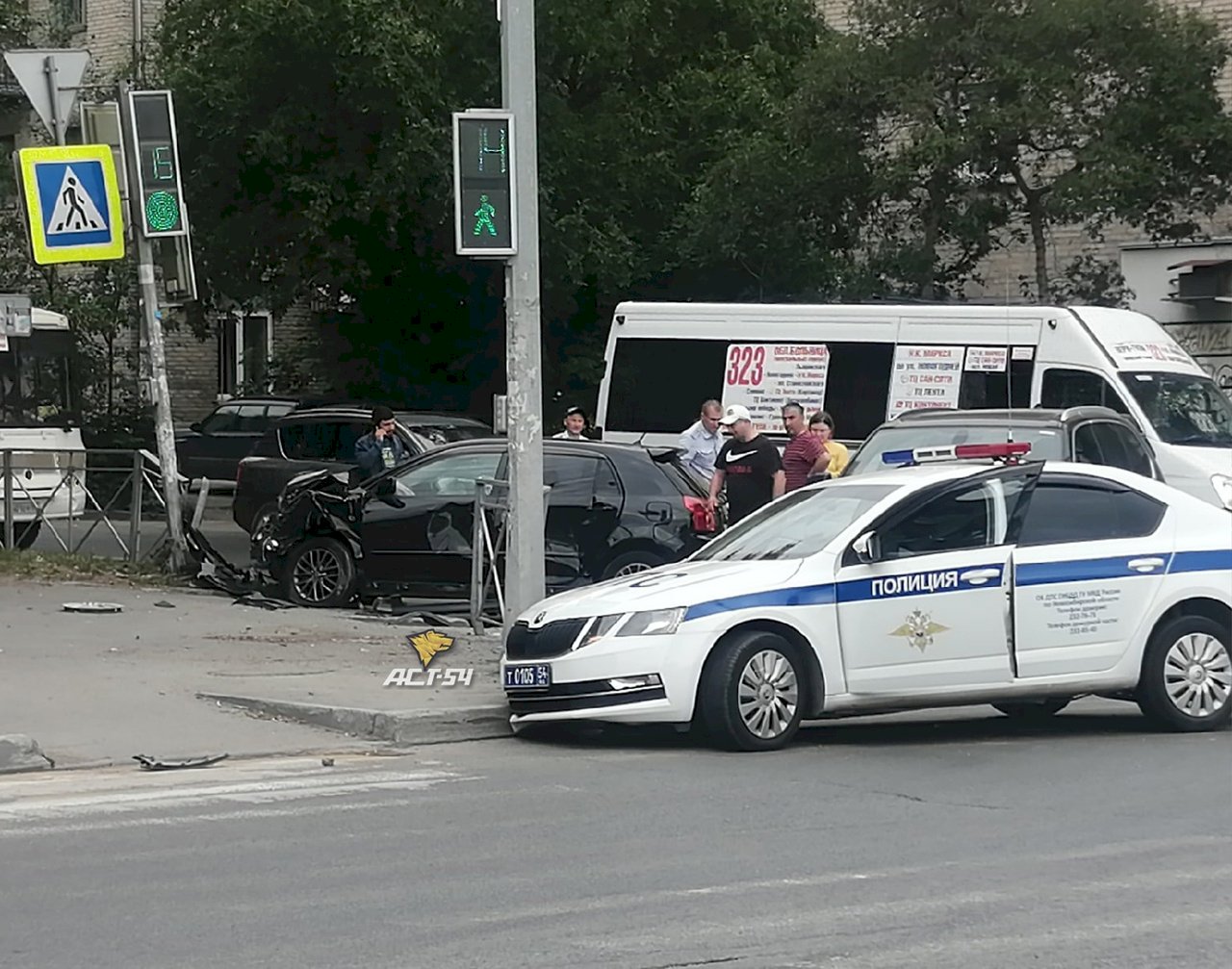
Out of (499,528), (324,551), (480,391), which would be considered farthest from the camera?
(480,391)

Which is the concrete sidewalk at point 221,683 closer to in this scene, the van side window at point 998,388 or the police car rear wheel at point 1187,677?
the police car rear wheel at point 1187,677

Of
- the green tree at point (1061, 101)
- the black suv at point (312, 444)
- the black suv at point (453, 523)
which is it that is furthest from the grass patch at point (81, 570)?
the green tree at point (1061, 101)

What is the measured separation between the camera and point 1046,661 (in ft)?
37.4

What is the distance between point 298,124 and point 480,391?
6.16 m

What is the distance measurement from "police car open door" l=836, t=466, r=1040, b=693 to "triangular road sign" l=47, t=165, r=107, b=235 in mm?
9566

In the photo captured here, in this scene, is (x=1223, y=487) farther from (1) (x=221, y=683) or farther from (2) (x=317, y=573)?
(1) (x=221, y=683)

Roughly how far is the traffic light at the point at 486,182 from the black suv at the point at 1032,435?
15.1 ft

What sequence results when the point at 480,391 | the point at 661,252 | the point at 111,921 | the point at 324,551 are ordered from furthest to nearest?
1. the point at 480,391
2. the point at 661,252
3. the point at 324,551
4. the point at 111,921

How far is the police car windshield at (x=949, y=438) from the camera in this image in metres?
16.7

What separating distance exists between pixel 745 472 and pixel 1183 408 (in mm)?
5478

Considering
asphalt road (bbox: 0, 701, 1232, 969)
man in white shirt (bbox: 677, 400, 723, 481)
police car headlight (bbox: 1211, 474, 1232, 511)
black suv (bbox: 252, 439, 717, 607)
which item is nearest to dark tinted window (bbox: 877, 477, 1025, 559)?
asphalt road (bbox: 0, 701, 1232, 969)

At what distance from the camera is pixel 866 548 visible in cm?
1119

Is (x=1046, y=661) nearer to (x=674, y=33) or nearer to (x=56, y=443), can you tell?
(x=56, y=443)

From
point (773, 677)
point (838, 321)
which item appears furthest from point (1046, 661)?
point (838, 321)
